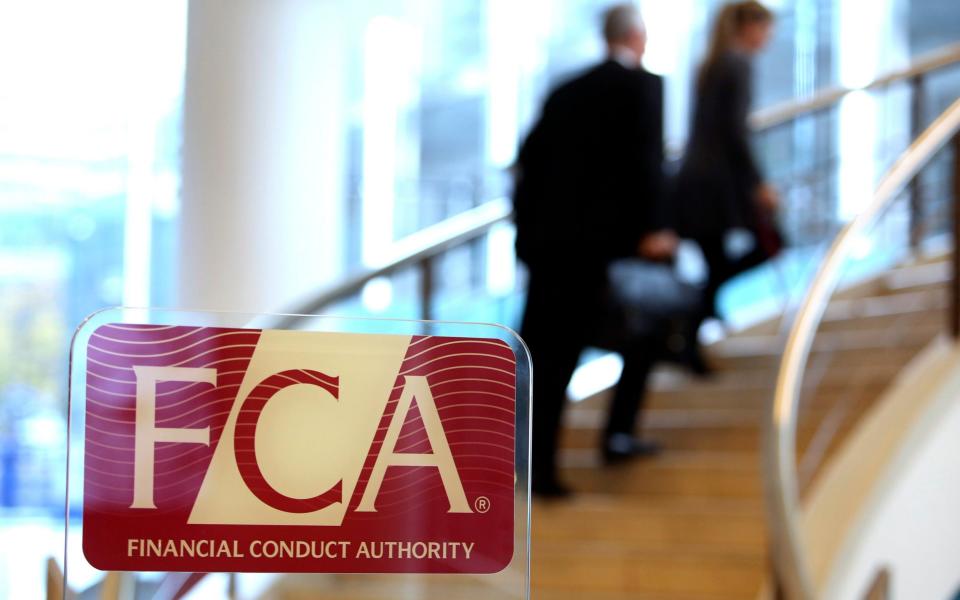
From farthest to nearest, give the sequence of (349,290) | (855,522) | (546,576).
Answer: (349,290) < (546,576) < (855,522)

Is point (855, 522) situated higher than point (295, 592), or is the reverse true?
point (295, 592)

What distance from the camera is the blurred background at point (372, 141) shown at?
6586 mm

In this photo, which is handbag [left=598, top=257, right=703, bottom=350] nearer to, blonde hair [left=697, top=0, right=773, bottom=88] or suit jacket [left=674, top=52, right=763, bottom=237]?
suit jacket [left=674, top=52, right=763, bottom=237]

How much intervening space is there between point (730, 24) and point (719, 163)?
46 cm

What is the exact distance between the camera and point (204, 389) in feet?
2.70

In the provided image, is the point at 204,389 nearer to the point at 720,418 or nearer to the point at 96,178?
the point at 720,418

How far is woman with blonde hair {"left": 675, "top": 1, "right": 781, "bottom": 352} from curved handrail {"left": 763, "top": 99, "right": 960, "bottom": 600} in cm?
90

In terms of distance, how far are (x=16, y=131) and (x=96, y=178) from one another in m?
0.63

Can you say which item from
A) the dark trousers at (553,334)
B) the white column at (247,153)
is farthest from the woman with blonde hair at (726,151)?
the white column at (247,153)

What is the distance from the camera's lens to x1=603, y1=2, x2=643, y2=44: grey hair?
3414mm

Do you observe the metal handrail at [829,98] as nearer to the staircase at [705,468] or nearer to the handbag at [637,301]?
the staircase at [705,468]

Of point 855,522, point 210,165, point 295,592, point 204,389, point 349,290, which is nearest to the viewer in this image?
point 204,389

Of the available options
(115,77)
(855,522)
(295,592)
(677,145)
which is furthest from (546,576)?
(115,77)

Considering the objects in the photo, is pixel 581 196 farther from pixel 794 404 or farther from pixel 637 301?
pixel 794 404
